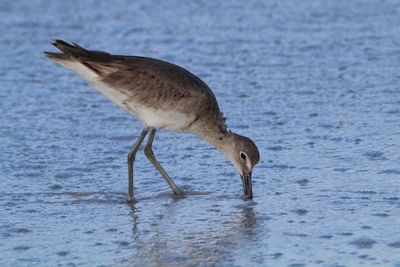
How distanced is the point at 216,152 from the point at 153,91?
908 millimetres

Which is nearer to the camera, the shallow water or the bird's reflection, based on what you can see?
the bird's reflection

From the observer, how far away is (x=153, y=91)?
7137 millimetres

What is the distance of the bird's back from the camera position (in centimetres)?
709

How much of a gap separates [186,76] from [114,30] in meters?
4.63

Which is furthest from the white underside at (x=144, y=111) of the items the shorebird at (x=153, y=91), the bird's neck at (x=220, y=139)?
the bird's neck at (x=220, y=139)

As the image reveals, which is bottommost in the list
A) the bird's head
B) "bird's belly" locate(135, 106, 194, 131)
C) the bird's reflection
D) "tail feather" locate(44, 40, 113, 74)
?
the bird's reflection

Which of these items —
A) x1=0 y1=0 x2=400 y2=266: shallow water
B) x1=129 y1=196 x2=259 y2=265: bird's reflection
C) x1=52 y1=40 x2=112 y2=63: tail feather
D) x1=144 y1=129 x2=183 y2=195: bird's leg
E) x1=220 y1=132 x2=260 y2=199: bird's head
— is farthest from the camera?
x1=52 y1=40 x2=112 y2=63: tail feather

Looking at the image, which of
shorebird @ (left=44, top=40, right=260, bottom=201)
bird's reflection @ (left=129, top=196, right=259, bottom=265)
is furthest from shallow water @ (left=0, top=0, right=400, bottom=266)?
shorebird @ (left=44, top=40, right=260, bottom=201)

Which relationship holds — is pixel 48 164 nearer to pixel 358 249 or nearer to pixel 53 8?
pixel 358 249

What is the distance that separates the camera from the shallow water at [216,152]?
5.79m

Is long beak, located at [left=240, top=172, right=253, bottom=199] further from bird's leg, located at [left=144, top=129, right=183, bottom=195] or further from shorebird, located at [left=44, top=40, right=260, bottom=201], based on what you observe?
bird's leg, located at [left=144, top=129, right=183, bottom=195]

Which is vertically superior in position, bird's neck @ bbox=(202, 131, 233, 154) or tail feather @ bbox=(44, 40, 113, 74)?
tail feather @ bbox=(44, 40, 113, 74)

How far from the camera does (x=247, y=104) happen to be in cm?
888

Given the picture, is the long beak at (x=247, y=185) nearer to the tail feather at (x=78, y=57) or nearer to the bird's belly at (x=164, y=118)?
the bird's belly at (x=164, y=118)
